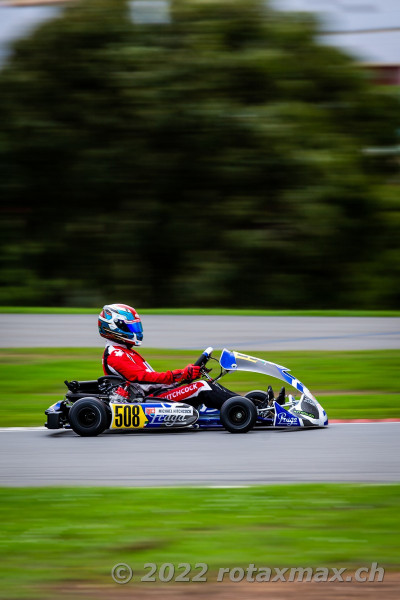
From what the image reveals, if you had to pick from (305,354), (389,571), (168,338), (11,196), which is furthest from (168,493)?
(11,196)

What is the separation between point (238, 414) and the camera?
9.02 m

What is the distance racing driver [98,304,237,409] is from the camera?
29.5ft

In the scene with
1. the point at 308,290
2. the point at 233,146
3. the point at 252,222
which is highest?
the point at 233,146

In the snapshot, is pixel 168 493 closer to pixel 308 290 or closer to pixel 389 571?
pixel 389 571

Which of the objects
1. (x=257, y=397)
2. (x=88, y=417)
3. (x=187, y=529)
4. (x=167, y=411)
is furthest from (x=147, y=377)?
(x=187, y=529)

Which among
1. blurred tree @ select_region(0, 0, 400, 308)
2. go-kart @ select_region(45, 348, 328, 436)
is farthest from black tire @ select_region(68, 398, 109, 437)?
blurred tree @ select_region(0, 0, 400, 308)

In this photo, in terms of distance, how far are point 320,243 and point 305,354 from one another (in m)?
11.0

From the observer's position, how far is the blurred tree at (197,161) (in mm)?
25719

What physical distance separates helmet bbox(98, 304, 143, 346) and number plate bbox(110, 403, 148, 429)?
23.2 inches

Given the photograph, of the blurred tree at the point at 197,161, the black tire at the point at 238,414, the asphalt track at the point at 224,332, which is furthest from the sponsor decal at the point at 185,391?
the blurred tree at the point at 197,161

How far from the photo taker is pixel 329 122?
86.1 ft

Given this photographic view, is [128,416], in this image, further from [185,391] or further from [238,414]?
[238,414]

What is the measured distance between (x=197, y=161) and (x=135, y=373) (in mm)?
17955

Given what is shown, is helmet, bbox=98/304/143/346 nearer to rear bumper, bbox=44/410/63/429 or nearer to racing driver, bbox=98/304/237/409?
racing driver, bbox=98/304/237/409
